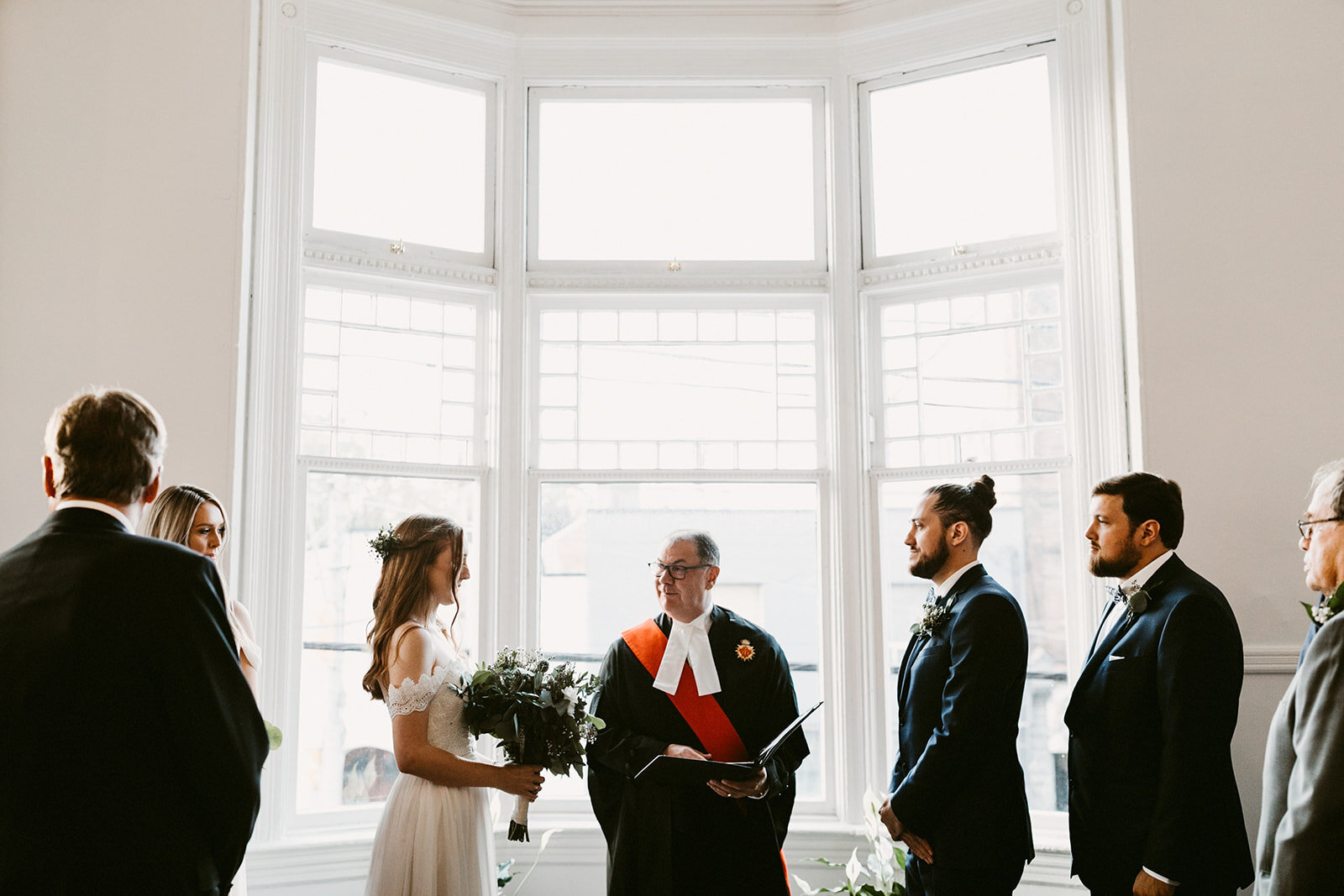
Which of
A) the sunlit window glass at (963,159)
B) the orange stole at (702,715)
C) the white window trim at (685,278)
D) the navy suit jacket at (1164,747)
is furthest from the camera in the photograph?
the sunlit window glass at (963,159)

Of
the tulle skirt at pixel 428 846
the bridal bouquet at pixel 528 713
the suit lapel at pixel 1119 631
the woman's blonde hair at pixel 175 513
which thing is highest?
the woman's blonde hair at pixel 175 513

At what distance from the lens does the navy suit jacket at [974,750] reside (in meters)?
2.79

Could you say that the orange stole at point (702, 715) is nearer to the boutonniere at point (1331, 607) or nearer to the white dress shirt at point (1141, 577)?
the white dress shirt at point (1141, 577)

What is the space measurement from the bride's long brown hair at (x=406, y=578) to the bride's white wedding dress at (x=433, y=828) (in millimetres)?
149

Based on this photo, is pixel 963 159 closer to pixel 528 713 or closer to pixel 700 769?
pixel 700 769

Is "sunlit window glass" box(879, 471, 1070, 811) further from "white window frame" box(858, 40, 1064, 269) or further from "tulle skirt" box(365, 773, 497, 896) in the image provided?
"tulle skirt" box(365, 773, 497, 896)

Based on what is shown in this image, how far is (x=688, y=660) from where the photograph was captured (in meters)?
3.36

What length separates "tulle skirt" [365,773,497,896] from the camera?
9.11 feet

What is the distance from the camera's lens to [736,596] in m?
4.29

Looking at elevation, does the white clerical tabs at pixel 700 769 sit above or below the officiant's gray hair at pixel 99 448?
below

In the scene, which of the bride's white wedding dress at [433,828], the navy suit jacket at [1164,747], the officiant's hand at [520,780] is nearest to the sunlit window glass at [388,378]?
the bride's white wedding dress at [433,828]

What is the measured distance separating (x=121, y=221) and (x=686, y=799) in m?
2.84

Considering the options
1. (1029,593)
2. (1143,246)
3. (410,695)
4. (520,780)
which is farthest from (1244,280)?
(410,695)

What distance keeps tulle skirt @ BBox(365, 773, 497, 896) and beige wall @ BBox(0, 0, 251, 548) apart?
150cm
